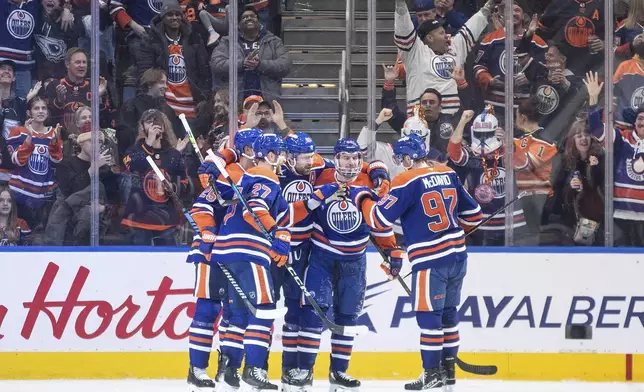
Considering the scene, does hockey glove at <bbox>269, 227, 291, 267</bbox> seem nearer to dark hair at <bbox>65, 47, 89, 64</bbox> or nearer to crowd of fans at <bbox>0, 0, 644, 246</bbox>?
crowd of fans at <bbox>0, 0, 644, 246</bbox>

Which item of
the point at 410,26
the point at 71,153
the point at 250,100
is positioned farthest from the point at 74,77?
the point at 410,26

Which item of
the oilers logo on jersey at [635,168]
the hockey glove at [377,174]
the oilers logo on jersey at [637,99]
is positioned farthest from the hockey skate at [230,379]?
the oilers logo on jersey at [637,99]

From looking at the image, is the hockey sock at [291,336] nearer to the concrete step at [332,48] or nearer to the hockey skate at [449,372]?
the hockey skate at [449,372]

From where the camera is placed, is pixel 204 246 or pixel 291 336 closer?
pixel 204 246

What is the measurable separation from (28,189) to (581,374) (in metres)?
3.38

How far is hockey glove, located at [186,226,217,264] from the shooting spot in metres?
A: 5.66

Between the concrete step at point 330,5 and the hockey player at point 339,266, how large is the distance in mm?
1598

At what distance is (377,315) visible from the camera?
264 inches

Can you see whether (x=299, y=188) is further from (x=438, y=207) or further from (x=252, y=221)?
(x=438, y=207)

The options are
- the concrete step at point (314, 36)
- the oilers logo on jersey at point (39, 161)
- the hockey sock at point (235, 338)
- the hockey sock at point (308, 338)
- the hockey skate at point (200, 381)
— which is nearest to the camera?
the hockey sock at point (235, 338)

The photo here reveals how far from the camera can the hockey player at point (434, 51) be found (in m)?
7.04

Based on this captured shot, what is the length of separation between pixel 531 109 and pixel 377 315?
1.55 m

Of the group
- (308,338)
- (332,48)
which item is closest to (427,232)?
(308,338)

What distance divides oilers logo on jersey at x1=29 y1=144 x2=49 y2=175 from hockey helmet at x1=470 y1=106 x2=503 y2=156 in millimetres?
2536
